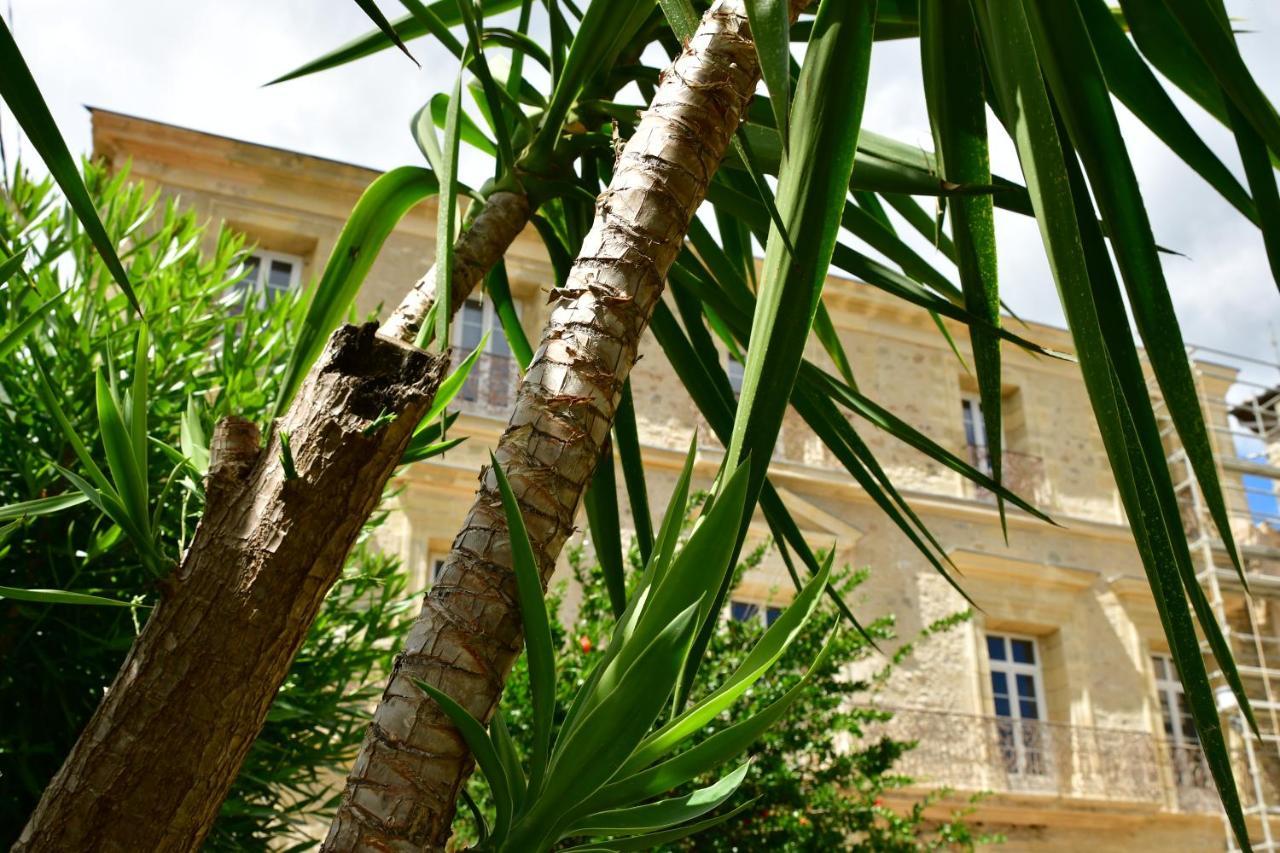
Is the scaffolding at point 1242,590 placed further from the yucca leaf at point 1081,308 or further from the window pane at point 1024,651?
the yucca leaf at point 1081,308

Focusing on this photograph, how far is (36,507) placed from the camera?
1.36 metres

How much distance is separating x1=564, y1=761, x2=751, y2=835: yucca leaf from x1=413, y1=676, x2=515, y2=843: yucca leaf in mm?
58

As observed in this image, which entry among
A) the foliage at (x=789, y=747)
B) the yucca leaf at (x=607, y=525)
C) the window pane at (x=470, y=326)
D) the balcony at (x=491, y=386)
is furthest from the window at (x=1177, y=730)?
the yucca leaf at (x=607, y=525)

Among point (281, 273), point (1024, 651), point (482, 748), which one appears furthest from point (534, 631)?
point (1024, 651)

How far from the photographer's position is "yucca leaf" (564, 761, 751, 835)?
105cm

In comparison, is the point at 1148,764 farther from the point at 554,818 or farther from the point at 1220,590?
the point at 554,818

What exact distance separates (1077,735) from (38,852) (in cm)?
1052

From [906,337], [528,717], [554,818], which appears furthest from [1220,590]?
[554,818]

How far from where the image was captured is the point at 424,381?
52.2 inches

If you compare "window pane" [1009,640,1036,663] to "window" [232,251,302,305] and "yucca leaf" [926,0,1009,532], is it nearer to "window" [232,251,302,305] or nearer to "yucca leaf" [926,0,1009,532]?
"window" [232,251,302,305]

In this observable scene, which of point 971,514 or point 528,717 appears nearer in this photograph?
point 528,717

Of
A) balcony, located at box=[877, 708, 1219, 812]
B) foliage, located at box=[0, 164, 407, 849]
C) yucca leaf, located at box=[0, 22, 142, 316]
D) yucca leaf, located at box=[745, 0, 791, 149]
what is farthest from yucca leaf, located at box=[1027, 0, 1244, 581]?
balcony, located at box=[877, 708, 1219, 812]

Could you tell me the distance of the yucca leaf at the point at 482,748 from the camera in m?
0.99

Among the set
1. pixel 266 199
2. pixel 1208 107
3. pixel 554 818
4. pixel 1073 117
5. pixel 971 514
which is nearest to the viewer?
pixel 554 818
